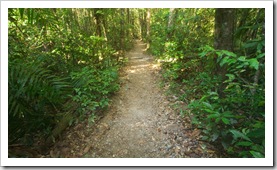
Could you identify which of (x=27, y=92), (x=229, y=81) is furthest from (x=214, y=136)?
(x=27, y=92)

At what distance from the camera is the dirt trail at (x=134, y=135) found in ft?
9.26

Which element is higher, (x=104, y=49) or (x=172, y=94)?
(x=104, y=49)

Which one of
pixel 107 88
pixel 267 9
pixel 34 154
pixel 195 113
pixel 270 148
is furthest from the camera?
pixel 107 88

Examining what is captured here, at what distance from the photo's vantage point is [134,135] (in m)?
3.23

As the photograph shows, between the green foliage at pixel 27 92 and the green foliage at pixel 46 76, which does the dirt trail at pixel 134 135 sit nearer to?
the green foliage at pixel 46 76

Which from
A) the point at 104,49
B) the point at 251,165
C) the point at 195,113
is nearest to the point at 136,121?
the point at 195,113

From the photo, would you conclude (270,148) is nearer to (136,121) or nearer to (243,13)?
(136,121)

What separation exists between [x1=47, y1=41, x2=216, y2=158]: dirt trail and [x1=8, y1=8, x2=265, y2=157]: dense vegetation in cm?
27

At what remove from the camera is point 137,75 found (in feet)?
21.8

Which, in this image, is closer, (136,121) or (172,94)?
(136,121)

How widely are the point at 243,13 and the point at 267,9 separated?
53.6 inches

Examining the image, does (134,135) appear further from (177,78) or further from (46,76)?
(177,78)

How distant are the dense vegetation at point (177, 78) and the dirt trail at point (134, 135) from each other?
0.88ft

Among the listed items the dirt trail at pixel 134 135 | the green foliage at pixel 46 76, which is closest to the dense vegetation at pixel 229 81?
the dirt trail at pixel 134 135
